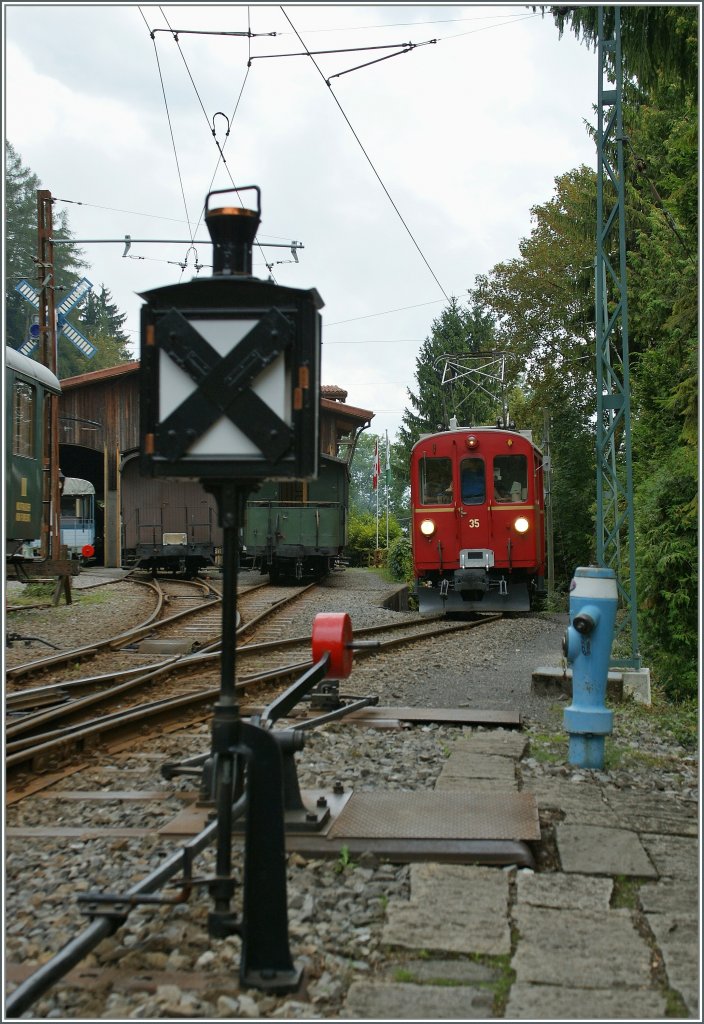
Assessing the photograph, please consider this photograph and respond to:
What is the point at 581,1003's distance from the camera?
8.36ft

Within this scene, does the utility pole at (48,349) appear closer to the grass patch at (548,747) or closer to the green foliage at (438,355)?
the grass patch at (548,747)

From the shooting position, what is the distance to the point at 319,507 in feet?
79.6

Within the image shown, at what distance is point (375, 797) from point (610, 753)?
184 cm

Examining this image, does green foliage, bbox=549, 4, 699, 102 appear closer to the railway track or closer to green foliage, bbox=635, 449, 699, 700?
green foliage, bbox=635, 449, 699, 700

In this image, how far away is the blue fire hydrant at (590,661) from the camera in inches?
209

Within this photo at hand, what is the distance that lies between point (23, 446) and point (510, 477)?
764 cm

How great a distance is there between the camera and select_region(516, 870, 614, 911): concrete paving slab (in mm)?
3215

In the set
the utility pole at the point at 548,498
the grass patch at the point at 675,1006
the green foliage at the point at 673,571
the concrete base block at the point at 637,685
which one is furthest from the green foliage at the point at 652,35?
the utility pole at the point at 548,498

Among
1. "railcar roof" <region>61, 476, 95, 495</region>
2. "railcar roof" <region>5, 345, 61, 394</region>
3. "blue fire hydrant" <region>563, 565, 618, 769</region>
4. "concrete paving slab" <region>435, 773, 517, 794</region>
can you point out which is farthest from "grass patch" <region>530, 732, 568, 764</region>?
"railcar roof" <region>61, 476, 95, 495</region>

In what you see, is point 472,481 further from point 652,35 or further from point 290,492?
point 290,492

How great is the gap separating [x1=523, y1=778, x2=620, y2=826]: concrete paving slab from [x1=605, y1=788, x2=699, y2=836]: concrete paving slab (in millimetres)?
51

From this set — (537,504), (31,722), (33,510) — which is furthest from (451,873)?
(537,504)

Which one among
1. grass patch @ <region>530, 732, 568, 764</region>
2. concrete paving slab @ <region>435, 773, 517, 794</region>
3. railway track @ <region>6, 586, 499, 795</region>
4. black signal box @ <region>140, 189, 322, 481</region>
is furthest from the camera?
railway track @ <region>6, 586, 499, 795</region>

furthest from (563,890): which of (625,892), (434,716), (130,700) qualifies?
(130,700)
